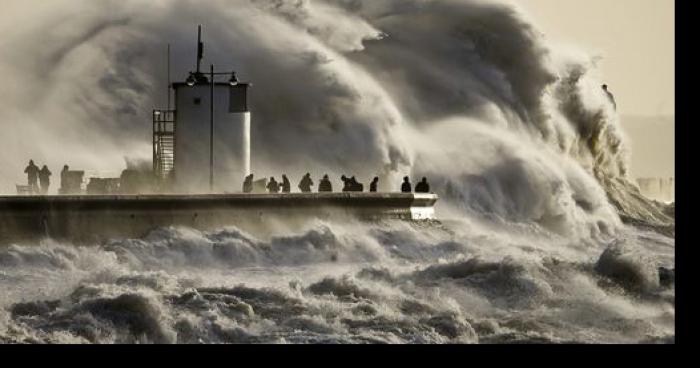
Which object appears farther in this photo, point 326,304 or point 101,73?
point 101,73

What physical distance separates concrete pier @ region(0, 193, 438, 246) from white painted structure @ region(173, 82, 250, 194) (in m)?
1.88

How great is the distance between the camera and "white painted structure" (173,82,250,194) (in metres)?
37.3

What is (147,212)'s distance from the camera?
3406cm

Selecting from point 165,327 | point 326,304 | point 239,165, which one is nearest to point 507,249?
point 239,165

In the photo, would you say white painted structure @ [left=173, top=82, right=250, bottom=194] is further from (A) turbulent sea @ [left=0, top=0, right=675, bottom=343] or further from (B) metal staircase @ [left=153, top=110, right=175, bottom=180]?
(A) turbulent sea @ [left=0, top=0, right=675, bottom=343]

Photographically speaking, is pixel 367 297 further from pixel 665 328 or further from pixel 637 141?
pixel 637 141

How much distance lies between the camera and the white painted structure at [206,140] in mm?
37312

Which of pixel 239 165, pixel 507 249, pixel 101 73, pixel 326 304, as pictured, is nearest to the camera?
pixel 326 304

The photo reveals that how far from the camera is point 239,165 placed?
123 feet

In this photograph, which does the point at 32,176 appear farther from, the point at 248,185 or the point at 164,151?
the point at 248,185

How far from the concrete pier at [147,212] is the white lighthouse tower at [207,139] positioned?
6.35ft

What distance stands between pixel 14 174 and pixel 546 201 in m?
10.7

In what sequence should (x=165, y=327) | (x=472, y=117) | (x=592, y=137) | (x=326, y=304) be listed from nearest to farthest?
(x=165, y=327)
(x=326, y=304)
(x=472, y=117)
(x=592, y=137)

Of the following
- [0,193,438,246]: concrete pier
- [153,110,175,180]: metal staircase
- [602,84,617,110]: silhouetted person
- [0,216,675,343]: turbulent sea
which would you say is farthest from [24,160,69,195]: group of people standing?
[602,84,617,110]: silhouetted person
